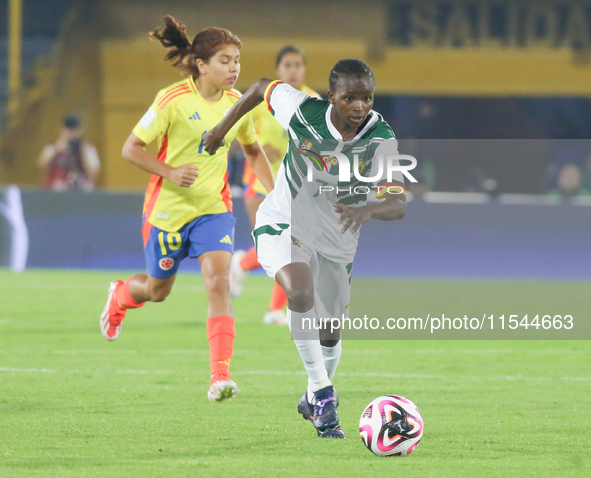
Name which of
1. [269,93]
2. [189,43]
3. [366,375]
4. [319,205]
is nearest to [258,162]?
[189,43]

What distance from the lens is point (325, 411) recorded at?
4.93 m

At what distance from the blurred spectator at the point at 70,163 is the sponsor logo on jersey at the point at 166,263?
10.3m

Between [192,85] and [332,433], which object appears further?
[192,85]

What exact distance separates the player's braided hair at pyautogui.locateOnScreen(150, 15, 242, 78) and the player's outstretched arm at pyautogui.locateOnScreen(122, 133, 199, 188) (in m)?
0.60

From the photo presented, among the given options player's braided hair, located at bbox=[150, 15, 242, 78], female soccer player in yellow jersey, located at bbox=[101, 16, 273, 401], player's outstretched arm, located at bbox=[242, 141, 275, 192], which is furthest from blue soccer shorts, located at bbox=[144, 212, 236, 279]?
player's braided hair, located at bbox=[150, 15, 242, 78]

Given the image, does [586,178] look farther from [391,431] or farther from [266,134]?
[391,431]

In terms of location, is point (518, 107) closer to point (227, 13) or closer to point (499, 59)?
point (499, 59)

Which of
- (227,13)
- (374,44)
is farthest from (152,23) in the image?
(374,44)

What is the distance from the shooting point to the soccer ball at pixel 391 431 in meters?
4.56

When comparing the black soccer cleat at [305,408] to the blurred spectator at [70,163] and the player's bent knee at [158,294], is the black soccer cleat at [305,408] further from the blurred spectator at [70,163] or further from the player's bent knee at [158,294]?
the blurred spectator at [70,163]

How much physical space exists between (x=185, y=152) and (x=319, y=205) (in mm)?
1333

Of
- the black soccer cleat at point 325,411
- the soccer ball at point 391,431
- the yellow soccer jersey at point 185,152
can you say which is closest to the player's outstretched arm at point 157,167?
the yellow soccer jersey at point 185,152

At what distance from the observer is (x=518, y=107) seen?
2409 cm

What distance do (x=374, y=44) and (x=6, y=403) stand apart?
1830cm
